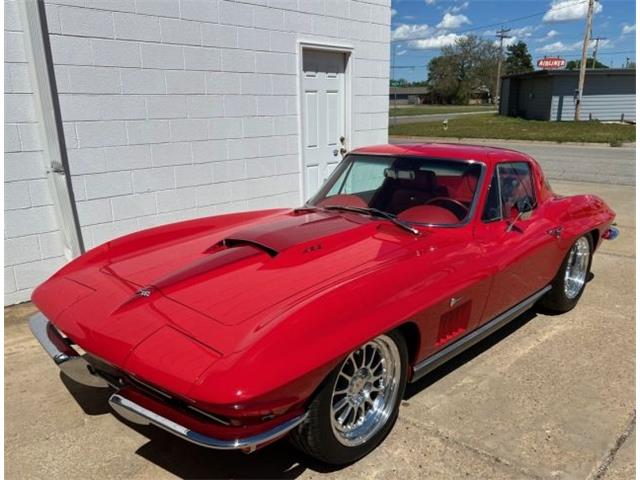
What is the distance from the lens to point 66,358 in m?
2.50

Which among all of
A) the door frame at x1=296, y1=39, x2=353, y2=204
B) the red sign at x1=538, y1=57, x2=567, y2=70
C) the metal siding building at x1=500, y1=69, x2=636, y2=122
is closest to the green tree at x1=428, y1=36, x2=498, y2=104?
the red sign at x1=538, y1=57, x2=567, y2=70

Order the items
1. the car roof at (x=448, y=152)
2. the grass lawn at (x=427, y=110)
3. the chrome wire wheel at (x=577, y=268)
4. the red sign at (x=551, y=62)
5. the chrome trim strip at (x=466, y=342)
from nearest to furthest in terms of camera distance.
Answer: the chrome trim strip at (x=466, y=342) → the car roof at (x=448, y=152) → the chrome wire wheel at (x=577, y=268) → the red sign at (x=551, y=62) → the grass lawn at (x=427, y=110)

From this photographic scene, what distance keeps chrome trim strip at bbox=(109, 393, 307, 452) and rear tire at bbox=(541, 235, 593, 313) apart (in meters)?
2.77

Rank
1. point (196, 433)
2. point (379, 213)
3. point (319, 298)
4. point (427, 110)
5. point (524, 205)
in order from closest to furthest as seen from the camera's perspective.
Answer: point (196, 433) → point (319, 298) → point (379, 213) → point (524, 205) → point (427, 110)

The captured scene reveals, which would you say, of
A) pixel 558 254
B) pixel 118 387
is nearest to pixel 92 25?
pixel 118 387

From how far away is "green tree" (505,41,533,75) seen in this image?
85312 millimetres

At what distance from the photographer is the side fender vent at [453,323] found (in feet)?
9.26

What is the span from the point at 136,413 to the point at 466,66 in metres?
89.6

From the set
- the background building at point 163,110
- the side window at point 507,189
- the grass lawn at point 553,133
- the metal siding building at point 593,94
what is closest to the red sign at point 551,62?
the metal siding building at point 593,94

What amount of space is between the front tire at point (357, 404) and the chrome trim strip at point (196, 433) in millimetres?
149

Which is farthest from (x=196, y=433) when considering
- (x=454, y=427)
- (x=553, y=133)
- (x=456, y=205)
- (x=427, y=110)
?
(x=427, y=110)

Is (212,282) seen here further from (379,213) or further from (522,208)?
(522,208)

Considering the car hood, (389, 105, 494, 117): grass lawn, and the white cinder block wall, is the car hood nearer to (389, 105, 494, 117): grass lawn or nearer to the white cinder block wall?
the white cinder block wall

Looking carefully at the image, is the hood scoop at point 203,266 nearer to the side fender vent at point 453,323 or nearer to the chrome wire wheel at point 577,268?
the side fender vent at point 453,323
